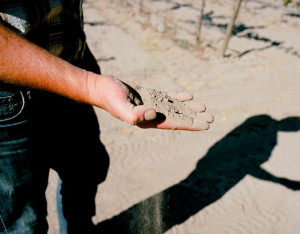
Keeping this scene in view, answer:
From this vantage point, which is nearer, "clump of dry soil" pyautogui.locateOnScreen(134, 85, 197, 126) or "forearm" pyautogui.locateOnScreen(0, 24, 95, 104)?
"forearm" pyautogui.locateOnScreen(0, 24, 95, 104)

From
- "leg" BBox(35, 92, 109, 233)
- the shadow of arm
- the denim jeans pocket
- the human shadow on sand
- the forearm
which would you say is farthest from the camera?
the shadow of arm

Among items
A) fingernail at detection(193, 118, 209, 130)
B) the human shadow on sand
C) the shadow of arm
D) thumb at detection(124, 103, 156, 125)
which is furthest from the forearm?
the shadow of arm

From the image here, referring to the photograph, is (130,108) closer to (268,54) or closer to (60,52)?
(60,52)

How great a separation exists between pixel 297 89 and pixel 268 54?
229 centimetres

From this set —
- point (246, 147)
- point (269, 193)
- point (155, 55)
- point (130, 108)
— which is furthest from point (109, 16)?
point (130, 108)

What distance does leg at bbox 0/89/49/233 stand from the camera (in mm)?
1203

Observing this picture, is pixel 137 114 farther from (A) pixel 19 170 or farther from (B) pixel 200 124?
(A) pixel 19 170

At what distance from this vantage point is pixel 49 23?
1289 millimetres

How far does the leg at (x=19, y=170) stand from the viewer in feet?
3.95

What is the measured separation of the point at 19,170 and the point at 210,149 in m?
2.89

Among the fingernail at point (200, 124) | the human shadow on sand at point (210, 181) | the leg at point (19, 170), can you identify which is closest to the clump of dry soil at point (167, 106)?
the fingernail at point (200, 124)

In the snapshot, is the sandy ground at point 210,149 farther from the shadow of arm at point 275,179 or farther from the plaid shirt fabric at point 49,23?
the plaid shirt fabric at point 49,23

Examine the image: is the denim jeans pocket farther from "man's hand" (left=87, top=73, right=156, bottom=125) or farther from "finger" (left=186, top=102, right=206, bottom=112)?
"finger" (left=186, top=102, right=206, bottom=112)

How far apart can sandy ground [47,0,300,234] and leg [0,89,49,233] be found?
1.11m
